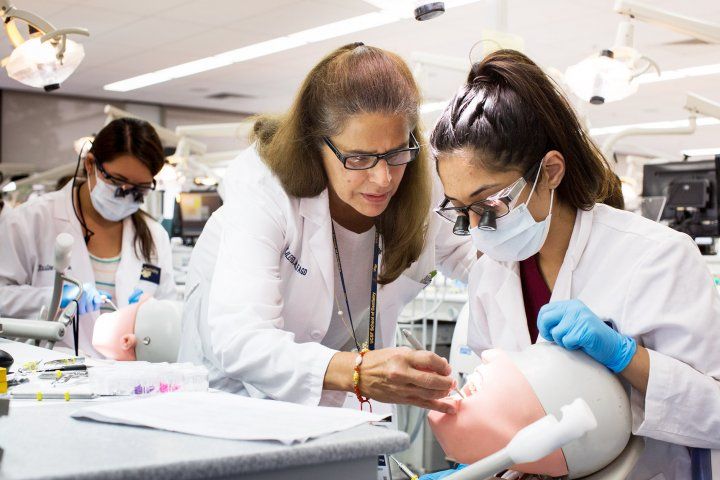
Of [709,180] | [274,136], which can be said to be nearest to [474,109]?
[274,136]

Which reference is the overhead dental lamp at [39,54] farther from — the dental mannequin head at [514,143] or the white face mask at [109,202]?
the dental mannequin head at [514,143]

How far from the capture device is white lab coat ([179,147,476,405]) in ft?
4.81

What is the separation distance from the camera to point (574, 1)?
5.81 meters

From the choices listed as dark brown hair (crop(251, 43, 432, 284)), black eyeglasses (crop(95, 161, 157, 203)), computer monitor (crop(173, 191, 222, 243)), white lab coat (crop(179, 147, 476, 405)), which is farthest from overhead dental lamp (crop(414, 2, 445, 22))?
computer monitor (crop(173, 191, 222, 243))

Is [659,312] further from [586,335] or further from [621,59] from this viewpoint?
[621,59]

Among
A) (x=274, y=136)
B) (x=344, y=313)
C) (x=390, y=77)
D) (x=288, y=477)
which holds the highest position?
(x=390, y=77)

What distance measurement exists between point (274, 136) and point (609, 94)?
2179mm

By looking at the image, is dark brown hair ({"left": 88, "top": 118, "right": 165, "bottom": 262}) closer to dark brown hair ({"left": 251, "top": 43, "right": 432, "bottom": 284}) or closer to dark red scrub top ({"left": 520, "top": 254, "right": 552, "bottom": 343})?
dark brown hair ({"left": 251, "top": 43, "right": 432, "bottom": 284})

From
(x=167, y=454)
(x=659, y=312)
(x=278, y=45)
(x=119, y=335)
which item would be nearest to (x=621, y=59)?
(x=659, y=312)

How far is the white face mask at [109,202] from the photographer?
2992mm

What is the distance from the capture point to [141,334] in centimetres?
210

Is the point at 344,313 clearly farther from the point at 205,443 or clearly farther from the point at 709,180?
the point at 709,180

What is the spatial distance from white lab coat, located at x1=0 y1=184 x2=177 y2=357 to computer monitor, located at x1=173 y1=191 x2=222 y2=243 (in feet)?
11.5

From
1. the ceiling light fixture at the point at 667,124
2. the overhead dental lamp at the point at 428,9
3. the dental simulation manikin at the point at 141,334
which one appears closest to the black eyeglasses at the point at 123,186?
the dental simulation manikin at the point at 141,334
